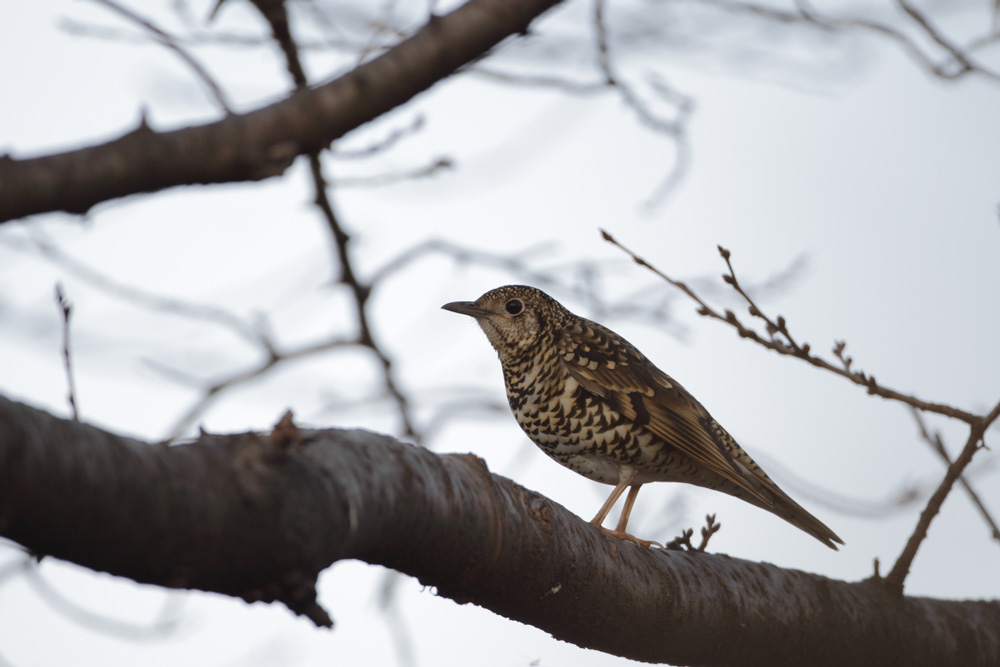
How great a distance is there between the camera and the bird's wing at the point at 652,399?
4.42m

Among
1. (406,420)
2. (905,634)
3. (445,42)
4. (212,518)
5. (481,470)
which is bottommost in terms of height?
(406,420)

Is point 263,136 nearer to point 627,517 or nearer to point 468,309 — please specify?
point 627,517

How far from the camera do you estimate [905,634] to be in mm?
3807

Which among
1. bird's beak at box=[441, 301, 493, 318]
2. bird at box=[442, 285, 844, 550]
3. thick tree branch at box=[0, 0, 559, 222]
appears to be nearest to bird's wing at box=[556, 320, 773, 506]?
bird at box=[442, 285, 844, 550]

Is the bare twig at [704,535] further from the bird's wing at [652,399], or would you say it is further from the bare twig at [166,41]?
the bare twig at [166,41]

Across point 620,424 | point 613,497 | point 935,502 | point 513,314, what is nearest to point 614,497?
point 613,497

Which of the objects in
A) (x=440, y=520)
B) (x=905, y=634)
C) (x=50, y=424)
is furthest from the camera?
(x=905, y=634)

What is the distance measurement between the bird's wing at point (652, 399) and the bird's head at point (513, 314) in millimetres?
214

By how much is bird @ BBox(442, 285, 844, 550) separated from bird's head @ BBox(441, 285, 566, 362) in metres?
0.02

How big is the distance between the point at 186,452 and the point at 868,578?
3344mm

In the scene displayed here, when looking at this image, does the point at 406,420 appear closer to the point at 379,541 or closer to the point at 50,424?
the point at 379,541

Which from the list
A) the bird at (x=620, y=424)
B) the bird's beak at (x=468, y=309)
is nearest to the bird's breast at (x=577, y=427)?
the bird at (x=620, y=424)

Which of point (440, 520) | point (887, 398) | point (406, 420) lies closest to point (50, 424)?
point (440, 520)

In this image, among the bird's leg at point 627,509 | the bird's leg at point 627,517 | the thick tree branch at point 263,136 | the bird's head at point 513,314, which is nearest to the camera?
the thick tree branch at point 263,136
